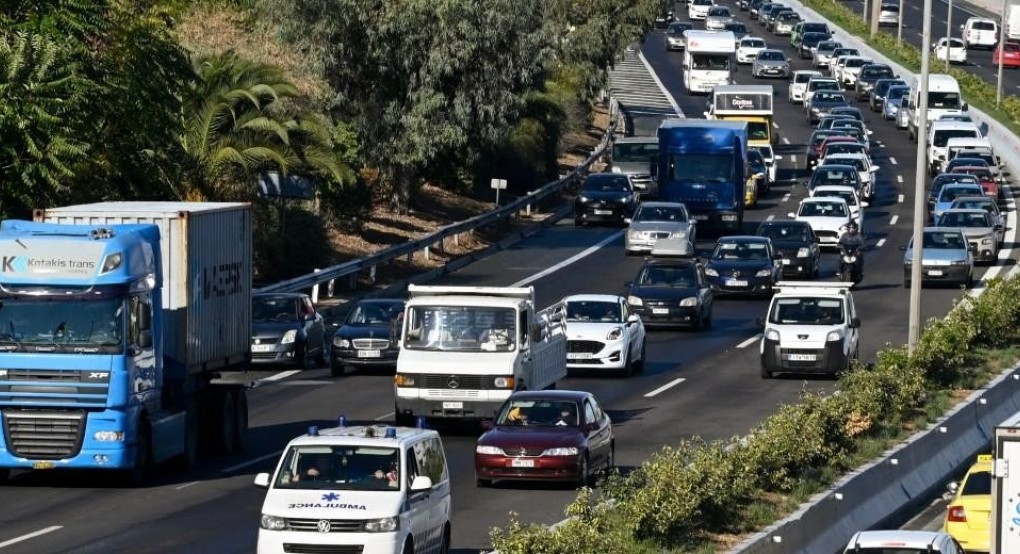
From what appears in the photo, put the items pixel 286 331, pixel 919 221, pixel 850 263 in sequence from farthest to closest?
1. pixel 850 263
2. pixel 286 331
3. pixel 919 221

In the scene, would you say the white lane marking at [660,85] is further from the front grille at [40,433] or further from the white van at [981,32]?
the front grille at [40,433]

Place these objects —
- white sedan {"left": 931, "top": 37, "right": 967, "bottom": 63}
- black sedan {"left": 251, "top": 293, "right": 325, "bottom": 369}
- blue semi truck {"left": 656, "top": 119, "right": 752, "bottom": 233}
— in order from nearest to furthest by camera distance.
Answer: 1. black sedan {"left": 251, "top": 293, "right": 325, "bottom": 369}
2. blue semi truck {"left": 656, "top": 119, "right": 752, "bottom": 233}
3. white sedan {"left": 931, "top": 37, "right": 967, "bottom": 63}

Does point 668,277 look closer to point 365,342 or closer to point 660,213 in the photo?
point 365,342

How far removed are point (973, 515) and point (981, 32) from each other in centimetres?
9818

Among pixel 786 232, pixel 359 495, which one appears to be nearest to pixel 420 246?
pixel 786 232

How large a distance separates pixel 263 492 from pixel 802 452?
265 inches

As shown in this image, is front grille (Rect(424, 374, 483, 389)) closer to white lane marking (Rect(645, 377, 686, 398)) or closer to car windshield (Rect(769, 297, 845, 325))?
white lane marking (Rect(645, 377, 686, 398))

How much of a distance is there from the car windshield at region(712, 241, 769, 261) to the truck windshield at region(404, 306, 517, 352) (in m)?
19.7

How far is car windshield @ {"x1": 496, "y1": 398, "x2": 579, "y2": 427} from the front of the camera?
87.7 feet

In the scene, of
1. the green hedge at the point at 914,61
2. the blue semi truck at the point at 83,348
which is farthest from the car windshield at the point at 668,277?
the green hedge at the point at 914,61

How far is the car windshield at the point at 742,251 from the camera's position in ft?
164

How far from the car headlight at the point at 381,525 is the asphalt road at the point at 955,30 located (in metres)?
79.4

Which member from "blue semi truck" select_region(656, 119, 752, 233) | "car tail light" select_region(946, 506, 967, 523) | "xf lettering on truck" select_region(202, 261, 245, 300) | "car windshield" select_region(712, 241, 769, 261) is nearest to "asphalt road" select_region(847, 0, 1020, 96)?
"blue semi truck" select_region(656, 119, 752, 233)

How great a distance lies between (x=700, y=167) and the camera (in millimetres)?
61062
